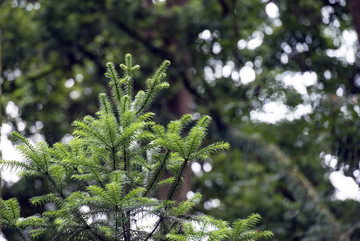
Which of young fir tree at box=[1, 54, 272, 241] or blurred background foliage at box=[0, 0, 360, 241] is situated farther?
blurred background foliage at box=[0, 0, 360, 241]

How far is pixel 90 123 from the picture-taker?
2301mm

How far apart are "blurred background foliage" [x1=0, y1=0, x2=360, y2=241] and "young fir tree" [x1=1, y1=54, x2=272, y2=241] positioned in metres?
4.46

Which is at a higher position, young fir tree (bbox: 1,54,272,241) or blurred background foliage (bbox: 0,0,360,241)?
blurred background foliage (bbox: 0,0,360,241)

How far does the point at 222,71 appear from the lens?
8578 mm

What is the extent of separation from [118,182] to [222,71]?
22.3ft

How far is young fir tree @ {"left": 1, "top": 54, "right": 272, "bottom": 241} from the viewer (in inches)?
81.8

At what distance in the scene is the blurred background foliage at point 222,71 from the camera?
289 inches

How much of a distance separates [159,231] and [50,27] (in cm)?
667

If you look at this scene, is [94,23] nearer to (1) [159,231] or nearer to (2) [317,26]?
(2) [317,26]

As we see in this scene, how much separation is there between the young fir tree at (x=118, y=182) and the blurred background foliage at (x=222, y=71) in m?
4.46

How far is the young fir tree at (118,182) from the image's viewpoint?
208 cm

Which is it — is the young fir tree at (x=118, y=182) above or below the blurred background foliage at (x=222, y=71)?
below

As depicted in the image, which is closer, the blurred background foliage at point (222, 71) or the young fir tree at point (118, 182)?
the young fir tree at point (118, 182)

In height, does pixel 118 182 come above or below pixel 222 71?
below
